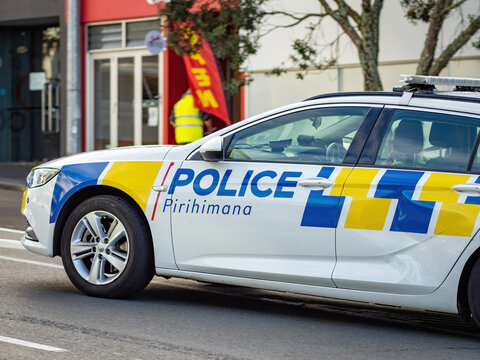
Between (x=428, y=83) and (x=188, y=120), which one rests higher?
(x=428, y=83)

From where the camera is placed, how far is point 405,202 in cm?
620

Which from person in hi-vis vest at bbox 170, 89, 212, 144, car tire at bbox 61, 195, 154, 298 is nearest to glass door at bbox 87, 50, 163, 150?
person in hi-vis vest at bbox 170, 89, 212, 144

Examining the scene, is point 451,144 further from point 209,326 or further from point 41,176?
point 41,176

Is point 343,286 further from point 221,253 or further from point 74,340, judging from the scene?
point 74,340

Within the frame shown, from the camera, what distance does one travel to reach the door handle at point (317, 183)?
6.45 meters

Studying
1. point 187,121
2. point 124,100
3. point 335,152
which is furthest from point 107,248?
point 124,100

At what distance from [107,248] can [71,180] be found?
1.97 ft

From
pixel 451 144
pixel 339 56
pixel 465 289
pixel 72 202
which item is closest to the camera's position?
pixel 465 289

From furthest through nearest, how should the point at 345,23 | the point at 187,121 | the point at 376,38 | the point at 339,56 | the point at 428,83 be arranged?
the point at 339,56, the point at 187,121, the point at 345,23, the point at 376,38, the point at 428,83

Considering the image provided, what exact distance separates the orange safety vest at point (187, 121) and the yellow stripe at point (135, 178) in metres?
10.9

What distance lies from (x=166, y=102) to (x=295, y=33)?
393 centimetres

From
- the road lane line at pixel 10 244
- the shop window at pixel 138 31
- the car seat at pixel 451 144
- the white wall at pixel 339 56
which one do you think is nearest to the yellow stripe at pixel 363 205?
the car seat at pixel 451 144

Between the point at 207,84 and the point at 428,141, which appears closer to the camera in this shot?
the point at 428,141

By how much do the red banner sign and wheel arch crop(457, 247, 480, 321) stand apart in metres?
13.0
